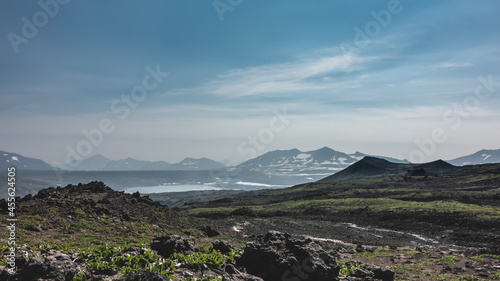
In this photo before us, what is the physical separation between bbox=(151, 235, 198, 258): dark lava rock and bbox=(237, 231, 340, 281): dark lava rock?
3.55 m

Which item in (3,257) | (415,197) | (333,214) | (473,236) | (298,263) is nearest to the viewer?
(3,257)

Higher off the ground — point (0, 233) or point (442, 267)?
point (0, 233)

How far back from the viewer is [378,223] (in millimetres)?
59062

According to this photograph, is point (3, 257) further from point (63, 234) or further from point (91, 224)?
point (91, 224)

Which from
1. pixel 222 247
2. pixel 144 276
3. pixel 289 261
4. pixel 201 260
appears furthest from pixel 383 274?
pixel 144 276

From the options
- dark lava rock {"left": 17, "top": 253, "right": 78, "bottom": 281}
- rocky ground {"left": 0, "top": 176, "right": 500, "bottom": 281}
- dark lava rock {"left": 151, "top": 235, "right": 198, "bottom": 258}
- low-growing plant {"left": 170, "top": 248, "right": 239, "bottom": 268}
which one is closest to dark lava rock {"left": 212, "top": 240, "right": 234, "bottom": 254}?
rocky ground {"left": 0, "top": 176, "right": 500, "bottom": 281}

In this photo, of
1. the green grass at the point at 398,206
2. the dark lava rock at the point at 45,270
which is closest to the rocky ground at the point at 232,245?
the dark lava rock at the point at 45,270

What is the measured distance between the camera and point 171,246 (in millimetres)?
18047

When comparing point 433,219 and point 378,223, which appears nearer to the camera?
point 433,219

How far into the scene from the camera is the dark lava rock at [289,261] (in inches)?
605

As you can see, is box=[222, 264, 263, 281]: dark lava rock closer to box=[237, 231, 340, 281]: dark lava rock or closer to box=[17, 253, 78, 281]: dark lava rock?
box=[237, 231, 340, 281]: dark lava rock

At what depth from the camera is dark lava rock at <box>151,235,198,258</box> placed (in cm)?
1788

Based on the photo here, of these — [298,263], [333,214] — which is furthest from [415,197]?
[298,263]

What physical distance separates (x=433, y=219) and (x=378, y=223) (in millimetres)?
9579
